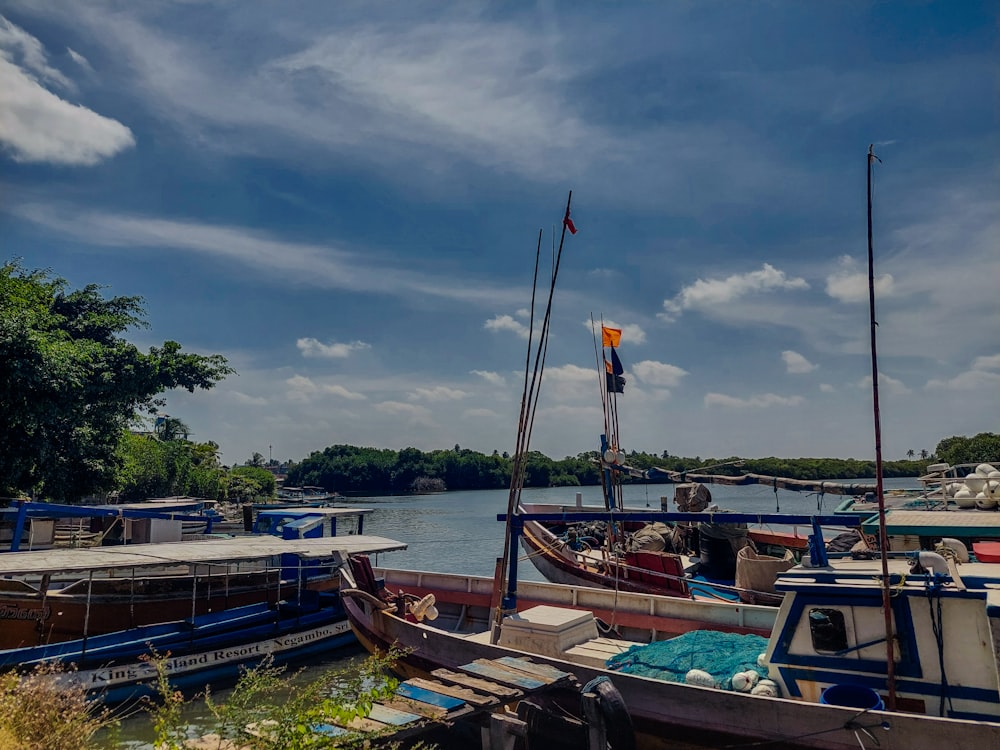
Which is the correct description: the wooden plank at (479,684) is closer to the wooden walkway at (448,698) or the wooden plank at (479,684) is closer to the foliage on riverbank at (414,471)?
the wooden walkway at (448,698)

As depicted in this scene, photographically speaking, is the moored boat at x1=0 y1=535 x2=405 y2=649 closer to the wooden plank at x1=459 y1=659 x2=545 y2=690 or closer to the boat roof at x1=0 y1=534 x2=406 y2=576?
the boat roof at x1=0 y1=534 x2=406 y2=576

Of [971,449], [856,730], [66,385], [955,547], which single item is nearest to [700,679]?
[856,730]

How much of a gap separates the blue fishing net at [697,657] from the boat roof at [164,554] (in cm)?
977

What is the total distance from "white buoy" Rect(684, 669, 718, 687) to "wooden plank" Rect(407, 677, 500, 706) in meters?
3.13

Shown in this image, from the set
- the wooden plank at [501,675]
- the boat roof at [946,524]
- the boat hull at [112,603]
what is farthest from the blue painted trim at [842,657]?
the boat hull at [112,603]

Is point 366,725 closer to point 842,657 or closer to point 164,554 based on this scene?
point 842,657

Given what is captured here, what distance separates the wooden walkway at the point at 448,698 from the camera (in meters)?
6.76

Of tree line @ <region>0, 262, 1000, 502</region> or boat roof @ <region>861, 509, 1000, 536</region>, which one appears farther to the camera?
tree line @ <region>0, 262, 1000, 502</region>

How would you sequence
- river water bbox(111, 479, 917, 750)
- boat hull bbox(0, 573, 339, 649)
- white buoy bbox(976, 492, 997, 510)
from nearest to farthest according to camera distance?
1. river water bbox(111, 479, 917, 750)
2. boat hull bbox(0, 573, 339, 649)
3. white buoy bbox(976, 492, 997, 510)

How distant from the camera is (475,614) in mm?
16781

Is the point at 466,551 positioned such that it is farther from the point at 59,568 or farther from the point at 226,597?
the point at 59,568

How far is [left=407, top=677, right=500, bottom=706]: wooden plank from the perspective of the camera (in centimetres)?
782

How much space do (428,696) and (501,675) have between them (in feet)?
4.40

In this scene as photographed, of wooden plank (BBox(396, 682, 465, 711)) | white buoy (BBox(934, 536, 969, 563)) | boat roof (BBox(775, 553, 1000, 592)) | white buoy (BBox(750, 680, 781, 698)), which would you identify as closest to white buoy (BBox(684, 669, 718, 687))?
white buoy (BBox(750, 680, 781, 698))
